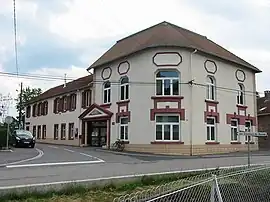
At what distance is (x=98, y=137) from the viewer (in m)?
37.2

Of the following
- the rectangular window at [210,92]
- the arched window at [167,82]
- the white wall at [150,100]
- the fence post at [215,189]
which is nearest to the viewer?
the fence post at [215,189]

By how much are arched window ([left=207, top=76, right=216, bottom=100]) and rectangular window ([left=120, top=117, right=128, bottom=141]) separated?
7164 mm

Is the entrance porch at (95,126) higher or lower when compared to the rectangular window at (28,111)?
lower

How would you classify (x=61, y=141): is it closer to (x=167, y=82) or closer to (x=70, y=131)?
(x=70, y=131)

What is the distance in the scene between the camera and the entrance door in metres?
36.2

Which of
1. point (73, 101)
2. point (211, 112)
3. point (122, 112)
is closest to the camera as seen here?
point (211, 112)

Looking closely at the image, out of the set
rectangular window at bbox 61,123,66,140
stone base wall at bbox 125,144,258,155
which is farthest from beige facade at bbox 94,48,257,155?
rectangular window at bbox 61,123,66,140

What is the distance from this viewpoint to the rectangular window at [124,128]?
31.5m

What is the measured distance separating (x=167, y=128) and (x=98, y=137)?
1004cm

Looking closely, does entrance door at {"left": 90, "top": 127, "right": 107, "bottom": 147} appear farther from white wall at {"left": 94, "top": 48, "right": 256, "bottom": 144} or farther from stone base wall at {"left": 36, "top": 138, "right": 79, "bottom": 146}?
white wall at {"left": 94, "top": 48, "right": 256, "bottom": 144}

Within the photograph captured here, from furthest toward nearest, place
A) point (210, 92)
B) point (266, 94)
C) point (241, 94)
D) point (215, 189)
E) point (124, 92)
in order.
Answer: point (266, 94)
point (241, 94)
point (124, 92)
point (210, 92)
point (215, 189)

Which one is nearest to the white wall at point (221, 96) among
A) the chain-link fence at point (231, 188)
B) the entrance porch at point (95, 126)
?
the entrance porch at point (95, 126)

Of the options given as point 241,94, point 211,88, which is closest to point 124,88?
point 211,88

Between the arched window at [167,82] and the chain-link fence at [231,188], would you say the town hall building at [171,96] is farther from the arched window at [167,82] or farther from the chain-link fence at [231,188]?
the chain-link fence at [231,188]
